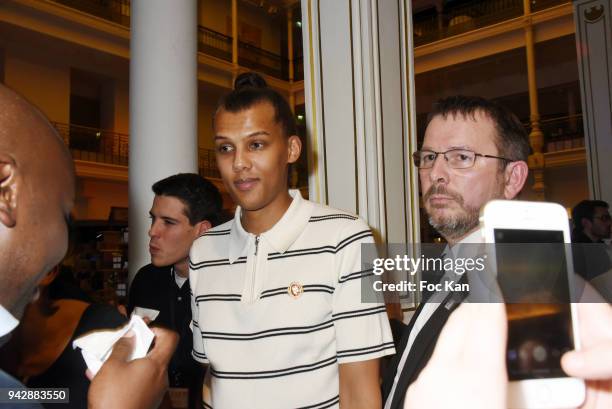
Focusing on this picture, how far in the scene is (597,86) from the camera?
8.75ft

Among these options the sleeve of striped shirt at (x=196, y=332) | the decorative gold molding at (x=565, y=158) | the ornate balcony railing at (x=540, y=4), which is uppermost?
the ornate balcony railing at (x=540, y=4)

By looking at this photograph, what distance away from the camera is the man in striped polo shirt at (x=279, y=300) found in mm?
811

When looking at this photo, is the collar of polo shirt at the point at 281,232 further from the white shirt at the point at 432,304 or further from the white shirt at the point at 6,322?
the white shirt at the point at 6,322

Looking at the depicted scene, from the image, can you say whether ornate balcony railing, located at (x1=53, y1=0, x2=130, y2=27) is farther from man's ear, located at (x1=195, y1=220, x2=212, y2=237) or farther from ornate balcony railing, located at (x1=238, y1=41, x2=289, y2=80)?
man's ear, located at (x1=195, y1=220, x2=212, y2=237)

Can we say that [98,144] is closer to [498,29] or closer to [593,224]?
[498,29]

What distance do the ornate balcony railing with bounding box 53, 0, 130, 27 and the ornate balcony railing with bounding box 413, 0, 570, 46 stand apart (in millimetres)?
5170

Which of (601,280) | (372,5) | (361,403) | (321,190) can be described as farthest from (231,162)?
(372,5)

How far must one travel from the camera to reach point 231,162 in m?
0.80

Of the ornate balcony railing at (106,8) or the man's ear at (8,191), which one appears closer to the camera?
the man's ear at (8,191)

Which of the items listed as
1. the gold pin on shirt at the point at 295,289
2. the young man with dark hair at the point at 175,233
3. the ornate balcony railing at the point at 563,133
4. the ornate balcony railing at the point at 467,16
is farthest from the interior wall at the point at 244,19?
the gold pin on shirt at the point at 295,289

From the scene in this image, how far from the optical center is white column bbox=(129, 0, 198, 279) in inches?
77.7

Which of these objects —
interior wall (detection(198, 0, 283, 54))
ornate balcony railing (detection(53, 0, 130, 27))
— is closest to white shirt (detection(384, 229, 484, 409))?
ornate balcony railing (detection(53, 0, 130, 27))

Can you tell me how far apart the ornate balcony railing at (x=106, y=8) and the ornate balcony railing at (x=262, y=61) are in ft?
8.96

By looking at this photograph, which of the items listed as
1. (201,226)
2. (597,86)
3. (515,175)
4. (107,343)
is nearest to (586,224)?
(515,175)
